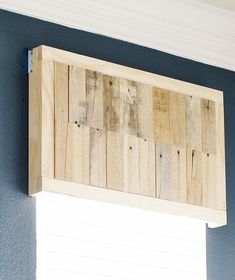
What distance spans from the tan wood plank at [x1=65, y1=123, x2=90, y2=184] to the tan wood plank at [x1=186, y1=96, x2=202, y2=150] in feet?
1.49

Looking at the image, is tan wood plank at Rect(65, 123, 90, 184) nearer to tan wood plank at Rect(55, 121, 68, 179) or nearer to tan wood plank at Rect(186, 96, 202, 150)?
tan wood plank at Rect(55, 121, 68, 179)

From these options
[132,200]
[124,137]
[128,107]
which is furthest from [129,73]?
[132,200]

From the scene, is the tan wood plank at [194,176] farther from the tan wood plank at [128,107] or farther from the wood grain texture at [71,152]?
the wood grain texture at [71,152]

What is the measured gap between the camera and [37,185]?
3.44m

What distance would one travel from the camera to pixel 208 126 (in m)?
3.95

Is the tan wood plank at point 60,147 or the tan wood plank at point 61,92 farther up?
the tan wood plank at point 61,92

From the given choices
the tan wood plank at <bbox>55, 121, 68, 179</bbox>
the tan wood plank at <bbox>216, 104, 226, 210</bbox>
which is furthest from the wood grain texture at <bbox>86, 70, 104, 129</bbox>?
the tan wood plank at <bbox>216, 104, 226, 210</bbox>

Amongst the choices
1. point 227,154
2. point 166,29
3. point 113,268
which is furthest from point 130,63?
point 113,268

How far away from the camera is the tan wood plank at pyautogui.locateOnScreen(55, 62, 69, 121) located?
3.56 metres

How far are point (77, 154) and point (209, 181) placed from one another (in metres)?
0.57

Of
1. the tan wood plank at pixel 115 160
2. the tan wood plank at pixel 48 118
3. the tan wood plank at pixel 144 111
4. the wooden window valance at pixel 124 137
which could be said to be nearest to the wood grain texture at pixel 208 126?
the wooden window valance at pixel 124 137

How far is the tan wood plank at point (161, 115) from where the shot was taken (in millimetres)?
3803

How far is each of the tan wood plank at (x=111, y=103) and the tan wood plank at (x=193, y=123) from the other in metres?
0.31

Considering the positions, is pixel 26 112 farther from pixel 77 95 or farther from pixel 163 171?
pixel 163 171
